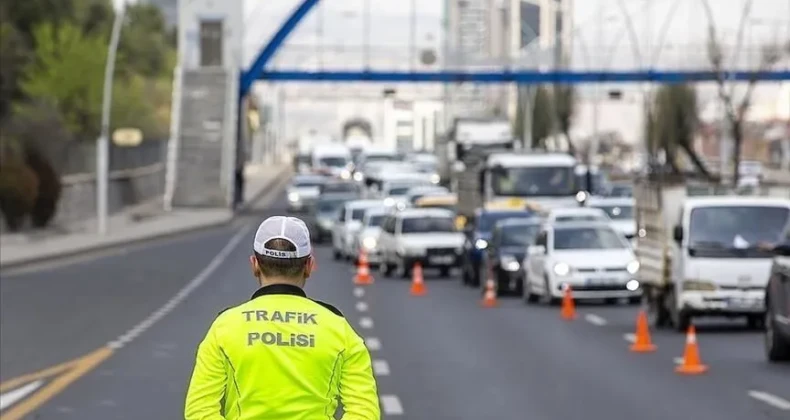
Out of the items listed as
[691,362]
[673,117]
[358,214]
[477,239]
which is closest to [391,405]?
[691,362]

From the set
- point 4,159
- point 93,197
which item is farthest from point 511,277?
point 93,197

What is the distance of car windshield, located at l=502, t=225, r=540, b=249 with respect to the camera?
125 ft

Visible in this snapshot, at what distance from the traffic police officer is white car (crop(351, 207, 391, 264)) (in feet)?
137

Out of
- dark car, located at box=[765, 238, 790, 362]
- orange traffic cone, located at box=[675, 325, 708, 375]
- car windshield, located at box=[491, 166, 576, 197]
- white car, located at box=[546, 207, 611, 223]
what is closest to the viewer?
orange traffic cone, located at box=[675, 325, 708, 375]

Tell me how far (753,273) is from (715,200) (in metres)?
1.22

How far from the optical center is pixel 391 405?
1709 centimetres

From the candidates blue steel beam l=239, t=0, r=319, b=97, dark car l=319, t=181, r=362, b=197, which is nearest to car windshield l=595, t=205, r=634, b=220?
dark car l=319, t=181, r=362, b=197

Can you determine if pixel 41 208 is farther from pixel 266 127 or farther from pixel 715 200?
pixel 266 127

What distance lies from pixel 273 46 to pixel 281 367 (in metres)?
91.4

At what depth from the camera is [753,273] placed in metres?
25.8

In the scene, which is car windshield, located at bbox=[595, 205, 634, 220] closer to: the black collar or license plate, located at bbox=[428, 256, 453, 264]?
license plate, located at bbox=[428, 256, 453, 264]

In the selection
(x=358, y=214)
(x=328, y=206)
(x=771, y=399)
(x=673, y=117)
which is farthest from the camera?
(x=673, y=117)

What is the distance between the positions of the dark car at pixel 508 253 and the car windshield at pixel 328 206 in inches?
997

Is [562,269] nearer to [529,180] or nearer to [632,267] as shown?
[632,267]
